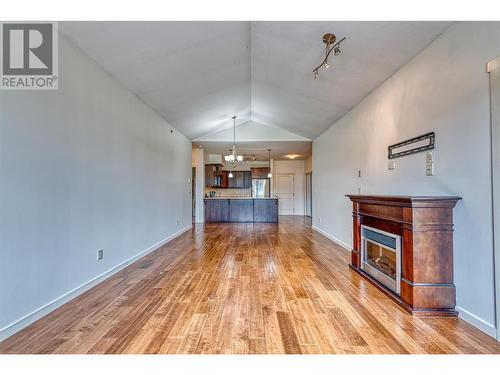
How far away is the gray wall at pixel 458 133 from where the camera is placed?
1855 mm

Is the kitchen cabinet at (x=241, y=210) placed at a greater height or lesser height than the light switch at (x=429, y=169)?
lesser

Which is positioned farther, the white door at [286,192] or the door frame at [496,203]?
the white door at [286,192]

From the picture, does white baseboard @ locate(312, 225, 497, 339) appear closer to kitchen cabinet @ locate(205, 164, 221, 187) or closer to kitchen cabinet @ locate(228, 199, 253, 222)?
kitchen cabinet @ locate(228, 199, 253, 222)

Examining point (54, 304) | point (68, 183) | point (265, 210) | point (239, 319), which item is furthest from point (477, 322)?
point (265, 210)

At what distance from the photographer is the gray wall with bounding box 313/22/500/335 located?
1.86 metres

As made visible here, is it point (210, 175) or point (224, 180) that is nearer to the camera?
point (210, 175)

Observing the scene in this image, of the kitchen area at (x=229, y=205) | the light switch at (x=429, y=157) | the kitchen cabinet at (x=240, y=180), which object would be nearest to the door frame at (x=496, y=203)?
the light switch at (x=429, y=157)

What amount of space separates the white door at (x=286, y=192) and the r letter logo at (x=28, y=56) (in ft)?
30.2

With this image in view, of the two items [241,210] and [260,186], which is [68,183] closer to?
[241,210]

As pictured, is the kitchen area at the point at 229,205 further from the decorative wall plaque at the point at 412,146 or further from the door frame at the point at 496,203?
the door frame at the point at 496,203

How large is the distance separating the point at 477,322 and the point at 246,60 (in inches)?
154

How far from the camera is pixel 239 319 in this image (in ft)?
6.68

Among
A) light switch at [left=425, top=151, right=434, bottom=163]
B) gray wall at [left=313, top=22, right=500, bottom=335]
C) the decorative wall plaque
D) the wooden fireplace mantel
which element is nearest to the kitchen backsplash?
gray wall at [left=313, top=22, right=500, bottom=335]
